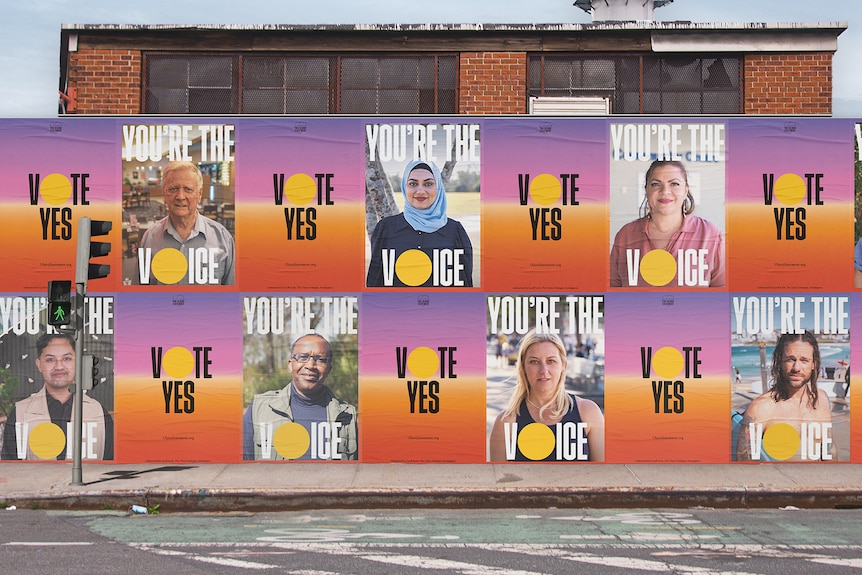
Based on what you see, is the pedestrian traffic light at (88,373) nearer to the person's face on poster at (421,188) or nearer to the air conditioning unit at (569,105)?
the person's face on poster at (421,188)

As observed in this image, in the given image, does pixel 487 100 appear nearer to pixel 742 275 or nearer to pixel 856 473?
pixel 742 275

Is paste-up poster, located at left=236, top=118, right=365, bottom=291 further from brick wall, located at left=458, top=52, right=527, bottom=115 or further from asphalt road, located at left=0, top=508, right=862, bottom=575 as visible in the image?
asphalt road, located at left=0, top=508, right=862, bottom=575

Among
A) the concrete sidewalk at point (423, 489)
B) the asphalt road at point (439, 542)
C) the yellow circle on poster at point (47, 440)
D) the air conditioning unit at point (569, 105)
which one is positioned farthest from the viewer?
the air conditioning unit at point (569, 105)

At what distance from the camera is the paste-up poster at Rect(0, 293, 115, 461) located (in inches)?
563

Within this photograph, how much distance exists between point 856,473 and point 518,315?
5.09 meters

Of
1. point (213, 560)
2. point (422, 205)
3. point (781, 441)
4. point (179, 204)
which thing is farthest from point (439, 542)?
point (179, 204)

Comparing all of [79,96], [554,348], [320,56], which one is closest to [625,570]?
[554,348]

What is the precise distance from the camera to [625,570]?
8711 millimetres

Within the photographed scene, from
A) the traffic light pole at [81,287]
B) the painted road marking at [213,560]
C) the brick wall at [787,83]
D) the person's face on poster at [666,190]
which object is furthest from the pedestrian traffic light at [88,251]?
→ the brick wall at [787,83]

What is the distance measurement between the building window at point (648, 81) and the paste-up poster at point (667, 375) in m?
3.74

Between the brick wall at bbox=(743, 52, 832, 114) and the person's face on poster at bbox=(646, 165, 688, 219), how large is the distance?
271 cm

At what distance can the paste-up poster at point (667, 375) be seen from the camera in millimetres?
14250

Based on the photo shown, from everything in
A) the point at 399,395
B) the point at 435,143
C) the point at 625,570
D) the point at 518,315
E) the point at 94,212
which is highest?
the point at 435,143

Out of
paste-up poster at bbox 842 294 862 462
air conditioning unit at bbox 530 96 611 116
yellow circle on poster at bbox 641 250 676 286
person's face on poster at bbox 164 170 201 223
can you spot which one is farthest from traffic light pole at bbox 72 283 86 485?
paste-up poster at bbox 842 294 862 462
